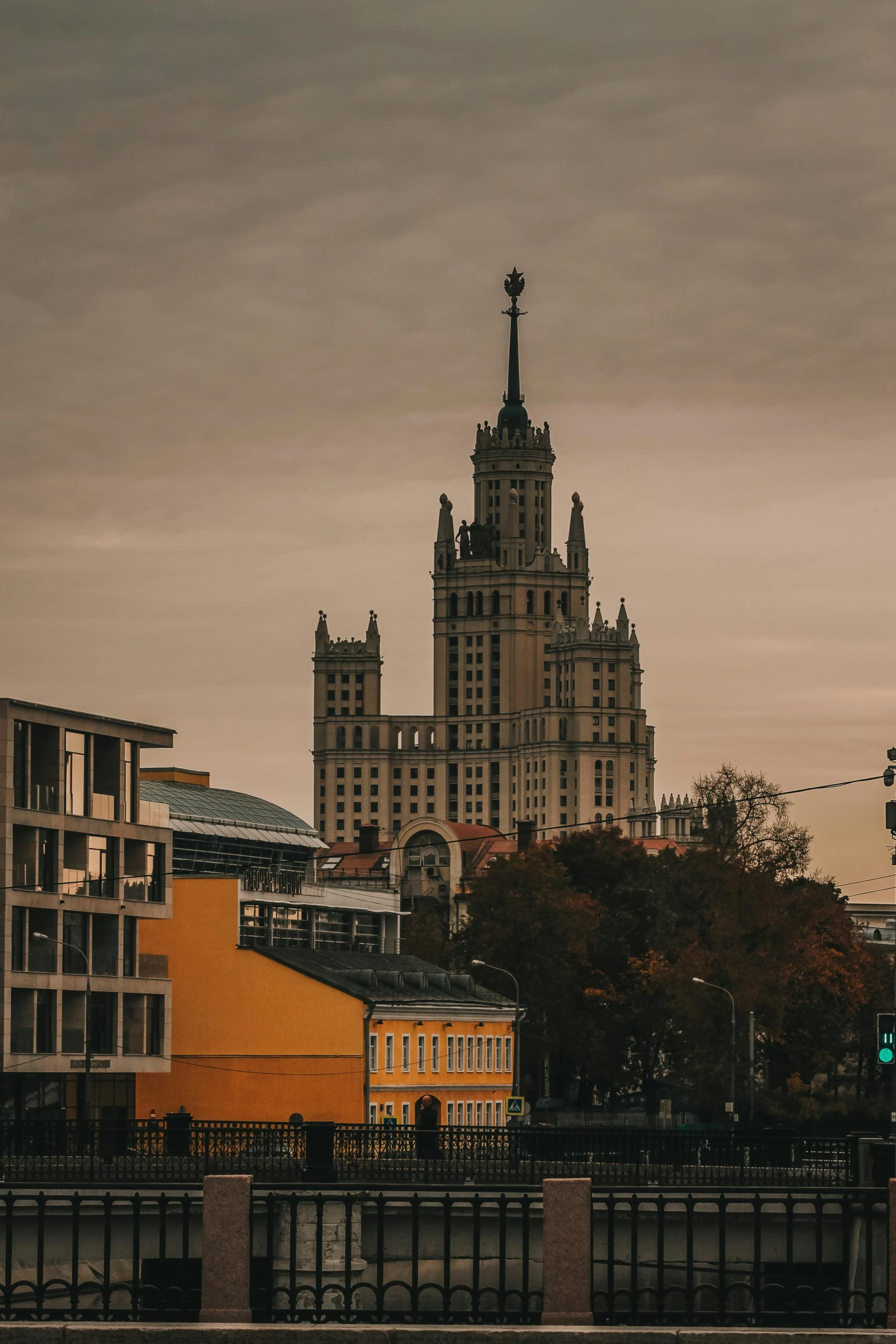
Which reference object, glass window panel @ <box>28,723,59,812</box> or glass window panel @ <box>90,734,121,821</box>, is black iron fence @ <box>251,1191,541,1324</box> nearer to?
glass window panel @ <box>28,723,59,812</box>

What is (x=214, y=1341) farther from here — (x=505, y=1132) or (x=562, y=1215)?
(x=505, y=1132)

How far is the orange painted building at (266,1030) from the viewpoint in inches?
3376

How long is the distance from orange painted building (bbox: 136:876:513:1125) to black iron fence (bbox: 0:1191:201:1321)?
1443 inches

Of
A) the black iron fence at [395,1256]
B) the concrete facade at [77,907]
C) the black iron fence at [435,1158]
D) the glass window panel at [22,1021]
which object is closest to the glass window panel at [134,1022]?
the concrete facade at [77,907]

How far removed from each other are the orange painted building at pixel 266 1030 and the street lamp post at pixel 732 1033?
1186 centimetres

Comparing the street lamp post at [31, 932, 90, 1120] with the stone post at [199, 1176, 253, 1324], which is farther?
the street lamp post at [31, 932, 90, 1120]

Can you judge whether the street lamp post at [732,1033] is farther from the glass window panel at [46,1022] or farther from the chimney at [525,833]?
the chimney at [525,833]

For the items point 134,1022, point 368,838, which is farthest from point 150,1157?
point 368,838

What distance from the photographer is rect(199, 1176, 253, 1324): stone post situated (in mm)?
22312

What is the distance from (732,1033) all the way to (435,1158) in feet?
136

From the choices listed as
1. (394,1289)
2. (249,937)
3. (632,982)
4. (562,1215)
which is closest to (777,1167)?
(394,1289)

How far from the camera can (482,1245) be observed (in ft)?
141

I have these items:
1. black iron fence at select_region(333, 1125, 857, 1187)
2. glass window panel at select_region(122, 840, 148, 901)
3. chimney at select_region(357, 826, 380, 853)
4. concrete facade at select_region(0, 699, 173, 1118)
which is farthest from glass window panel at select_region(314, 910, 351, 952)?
black iron fence at select_region(333, 1125, 857, 1187)

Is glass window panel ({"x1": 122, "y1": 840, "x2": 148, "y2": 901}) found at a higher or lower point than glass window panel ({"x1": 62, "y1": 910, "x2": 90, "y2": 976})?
higher
